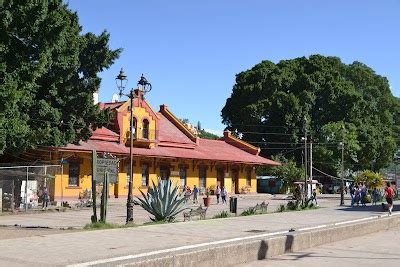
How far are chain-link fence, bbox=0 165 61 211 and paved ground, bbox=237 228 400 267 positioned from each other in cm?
1775

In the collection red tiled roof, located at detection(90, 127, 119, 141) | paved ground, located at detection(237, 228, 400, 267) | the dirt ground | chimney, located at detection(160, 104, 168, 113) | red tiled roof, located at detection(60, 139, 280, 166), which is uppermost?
chimney, located at detection(160, 104, 168, 113)

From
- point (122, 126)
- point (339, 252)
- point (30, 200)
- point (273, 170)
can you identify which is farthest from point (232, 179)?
point (339, 252)

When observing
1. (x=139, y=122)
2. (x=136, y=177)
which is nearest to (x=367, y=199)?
(x=136, y=177)

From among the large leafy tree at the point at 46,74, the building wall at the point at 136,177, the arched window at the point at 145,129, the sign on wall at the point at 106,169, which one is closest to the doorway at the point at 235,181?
the building wall at the point at 136,177

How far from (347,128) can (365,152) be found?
4.45 metres

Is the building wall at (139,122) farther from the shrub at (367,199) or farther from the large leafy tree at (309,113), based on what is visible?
the large leafy tree at (309,113)

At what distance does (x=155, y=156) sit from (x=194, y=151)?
686 cm

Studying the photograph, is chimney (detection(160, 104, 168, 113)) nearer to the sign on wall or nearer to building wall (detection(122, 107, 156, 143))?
building wall (detection(122, 107, 156, 143))

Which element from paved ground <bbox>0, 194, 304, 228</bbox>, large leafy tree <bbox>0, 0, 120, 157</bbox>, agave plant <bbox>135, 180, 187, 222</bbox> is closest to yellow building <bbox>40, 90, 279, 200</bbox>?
large leafy tree <bbox>0, 0, 120, 157</bbox>

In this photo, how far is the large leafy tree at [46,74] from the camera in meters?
27.0

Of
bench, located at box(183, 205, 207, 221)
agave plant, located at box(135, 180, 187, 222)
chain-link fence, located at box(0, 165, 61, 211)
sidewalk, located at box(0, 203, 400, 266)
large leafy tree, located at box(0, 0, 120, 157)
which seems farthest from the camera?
large leafy tree, located at box(0, 0, 120, 157)

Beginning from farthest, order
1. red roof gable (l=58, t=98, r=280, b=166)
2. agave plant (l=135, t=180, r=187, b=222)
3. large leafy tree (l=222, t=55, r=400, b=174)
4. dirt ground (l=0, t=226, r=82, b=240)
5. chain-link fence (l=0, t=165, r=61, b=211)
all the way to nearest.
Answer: large leafy tree (l=222, t=55, r=400, b=174) < red roof gable (l=58, t=98, r=280, b=166) < chain-link fence (l=0, t=165, r=61, b=211) < agave plant (l=135, t=180, r=187, b=222) < dirt ground (l=0, t=226, r=82, b=240)

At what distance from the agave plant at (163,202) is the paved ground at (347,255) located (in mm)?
6109

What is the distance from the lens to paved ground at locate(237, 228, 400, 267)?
34.5 feet
